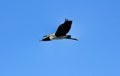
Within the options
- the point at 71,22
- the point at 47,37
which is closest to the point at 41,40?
the point at 47,37

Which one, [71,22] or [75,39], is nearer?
[71,22]

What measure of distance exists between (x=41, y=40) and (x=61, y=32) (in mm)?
2587

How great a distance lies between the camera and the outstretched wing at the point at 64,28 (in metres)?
47.8

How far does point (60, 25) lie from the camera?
48.4 m

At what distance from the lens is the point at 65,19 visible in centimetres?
4866

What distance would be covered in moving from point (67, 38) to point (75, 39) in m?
1.33

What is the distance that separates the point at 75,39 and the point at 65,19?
3475 millimetres

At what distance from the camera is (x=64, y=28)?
48125 millimetres

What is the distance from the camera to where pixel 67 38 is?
5003 cm

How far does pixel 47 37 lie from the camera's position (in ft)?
160

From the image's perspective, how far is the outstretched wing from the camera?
1884 inches

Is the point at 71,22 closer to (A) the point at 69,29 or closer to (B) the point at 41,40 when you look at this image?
(A) the point at 69,29

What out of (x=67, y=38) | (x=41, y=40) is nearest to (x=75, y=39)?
(x=67, y=38)

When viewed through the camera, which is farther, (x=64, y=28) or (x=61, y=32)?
(x=61, y=32)
